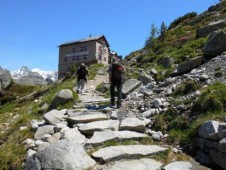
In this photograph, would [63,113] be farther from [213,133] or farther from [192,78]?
[213,133]

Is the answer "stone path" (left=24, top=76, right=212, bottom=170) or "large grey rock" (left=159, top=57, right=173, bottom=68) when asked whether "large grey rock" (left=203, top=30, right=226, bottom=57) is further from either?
"stone path" (left=24, top=76, right=212, bottom=170)

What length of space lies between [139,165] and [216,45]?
11.1m

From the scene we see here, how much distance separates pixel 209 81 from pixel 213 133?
5.26m

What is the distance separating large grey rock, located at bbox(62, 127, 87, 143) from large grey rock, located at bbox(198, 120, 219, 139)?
12.2 feet

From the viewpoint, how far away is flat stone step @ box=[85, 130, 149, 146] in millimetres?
10055

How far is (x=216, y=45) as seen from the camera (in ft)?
57.4

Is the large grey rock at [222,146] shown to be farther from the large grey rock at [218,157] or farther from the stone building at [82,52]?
the stone building at [82,52]

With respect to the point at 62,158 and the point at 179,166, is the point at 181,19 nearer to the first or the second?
the point at 179,166

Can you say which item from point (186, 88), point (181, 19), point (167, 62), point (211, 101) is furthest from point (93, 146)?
point (181, 19)

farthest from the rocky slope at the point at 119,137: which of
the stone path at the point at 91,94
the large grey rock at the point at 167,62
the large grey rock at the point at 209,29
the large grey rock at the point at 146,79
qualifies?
the large grey rock at the point at 209,29

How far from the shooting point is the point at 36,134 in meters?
11.9

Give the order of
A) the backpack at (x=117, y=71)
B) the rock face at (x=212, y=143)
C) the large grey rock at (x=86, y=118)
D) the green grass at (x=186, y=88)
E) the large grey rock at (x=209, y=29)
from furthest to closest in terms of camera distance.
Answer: the large grey rock at (x=209, y=29) < the backpack at (x=117, y=71) < the green grass at (x=186, y=88) < the large grey rock at (x=86, y=118) < the rock face at (x=212, y=143)

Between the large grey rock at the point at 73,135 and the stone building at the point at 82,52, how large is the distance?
202ft

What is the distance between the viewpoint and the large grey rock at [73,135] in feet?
34.4
